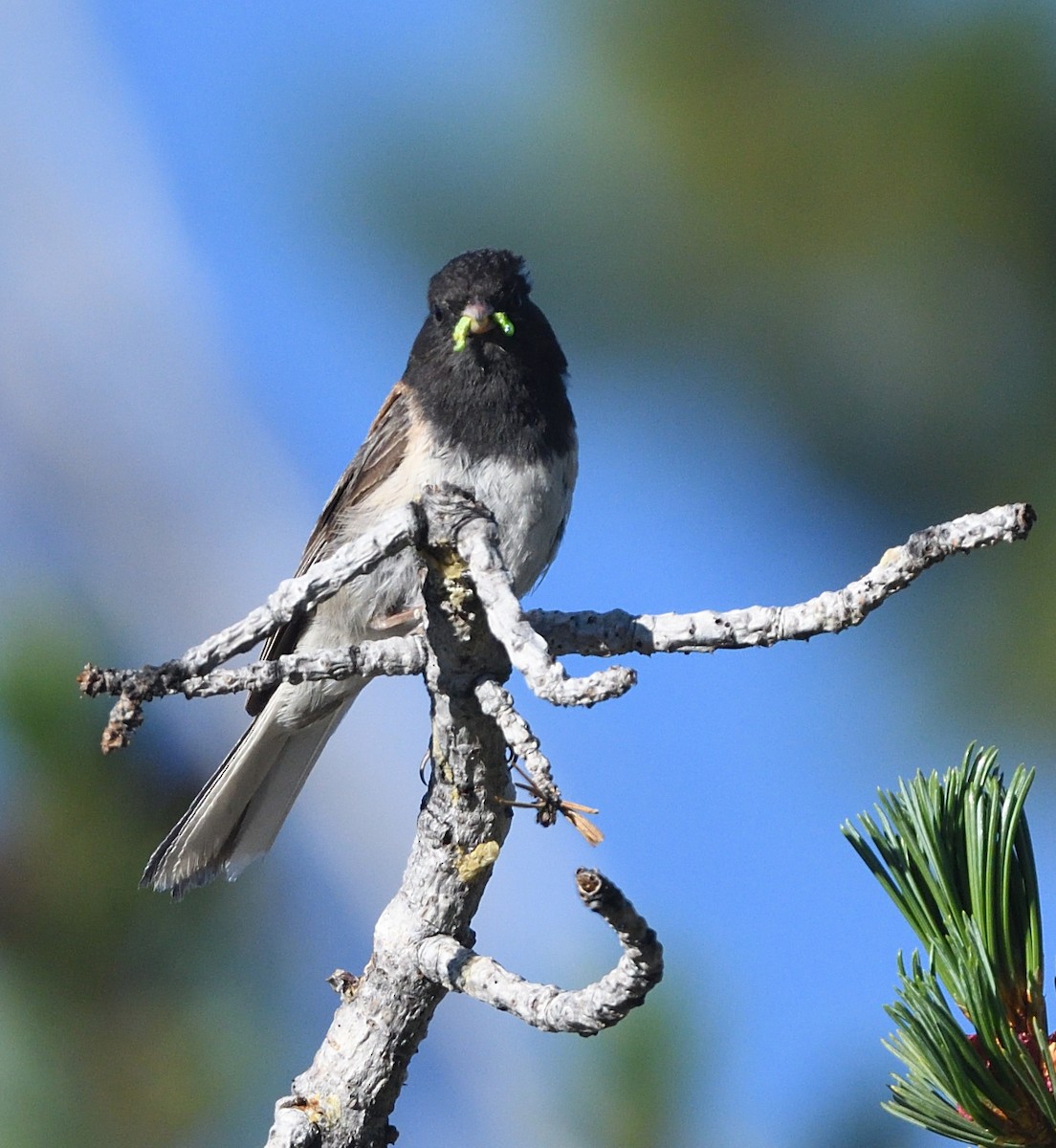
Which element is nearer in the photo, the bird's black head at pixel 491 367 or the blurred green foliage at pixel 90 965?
the blurred green foliage at pixel 90 965

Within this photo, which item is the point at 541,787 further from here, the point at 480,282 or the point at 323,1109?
the point at 480,282

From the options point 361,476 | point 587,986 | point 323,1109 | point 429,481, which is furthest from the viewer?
point 361,476

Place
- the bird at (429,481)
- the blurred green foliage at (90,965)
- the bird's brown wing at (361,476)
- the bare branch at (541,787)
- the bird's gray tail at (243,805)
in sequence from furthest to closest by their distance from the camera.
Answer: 1. the bird's brown wing at (361,476)
2. the bird at (429,481)
3. the bird's gray tail at (243,805)
4. the blurred green foliage at (90,965)
5. the bare branch at (541,787)

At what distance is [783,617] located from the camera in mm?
1446

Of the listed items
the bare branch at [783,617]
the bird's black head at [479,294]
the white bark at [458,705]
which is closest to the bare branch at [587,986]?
the white bark at [458,705]

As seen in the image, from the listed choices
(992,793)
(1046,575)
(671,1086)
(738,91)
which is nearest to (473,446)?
(738,91)

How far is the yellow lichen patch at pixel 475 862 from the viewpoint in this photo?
1864 mm

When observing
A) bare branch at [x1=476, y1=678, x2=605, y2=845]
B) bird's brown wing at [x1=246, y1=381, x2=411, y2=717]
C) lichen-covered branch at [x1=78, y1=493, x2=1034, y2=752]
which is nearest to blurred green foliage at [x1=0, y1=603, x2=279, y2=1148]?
bird's brown wing at [x1=246, y1=381, x2=411, y2=717]

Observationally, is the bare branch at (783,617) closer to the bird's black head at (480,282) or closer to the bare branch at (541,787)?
the bare branch at (541,787)

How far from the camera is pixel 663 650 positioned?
1.65m

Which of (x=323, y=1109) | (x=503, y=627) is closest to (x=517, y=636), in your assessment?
(x=503, y=627)

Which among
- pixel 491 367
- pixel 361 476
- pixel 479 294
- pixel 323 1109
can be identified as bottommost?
pixel 323 1109

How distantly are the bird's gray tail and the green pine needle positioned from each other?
5.38 feet

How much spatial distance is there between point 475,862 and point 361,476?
1.27 metres
